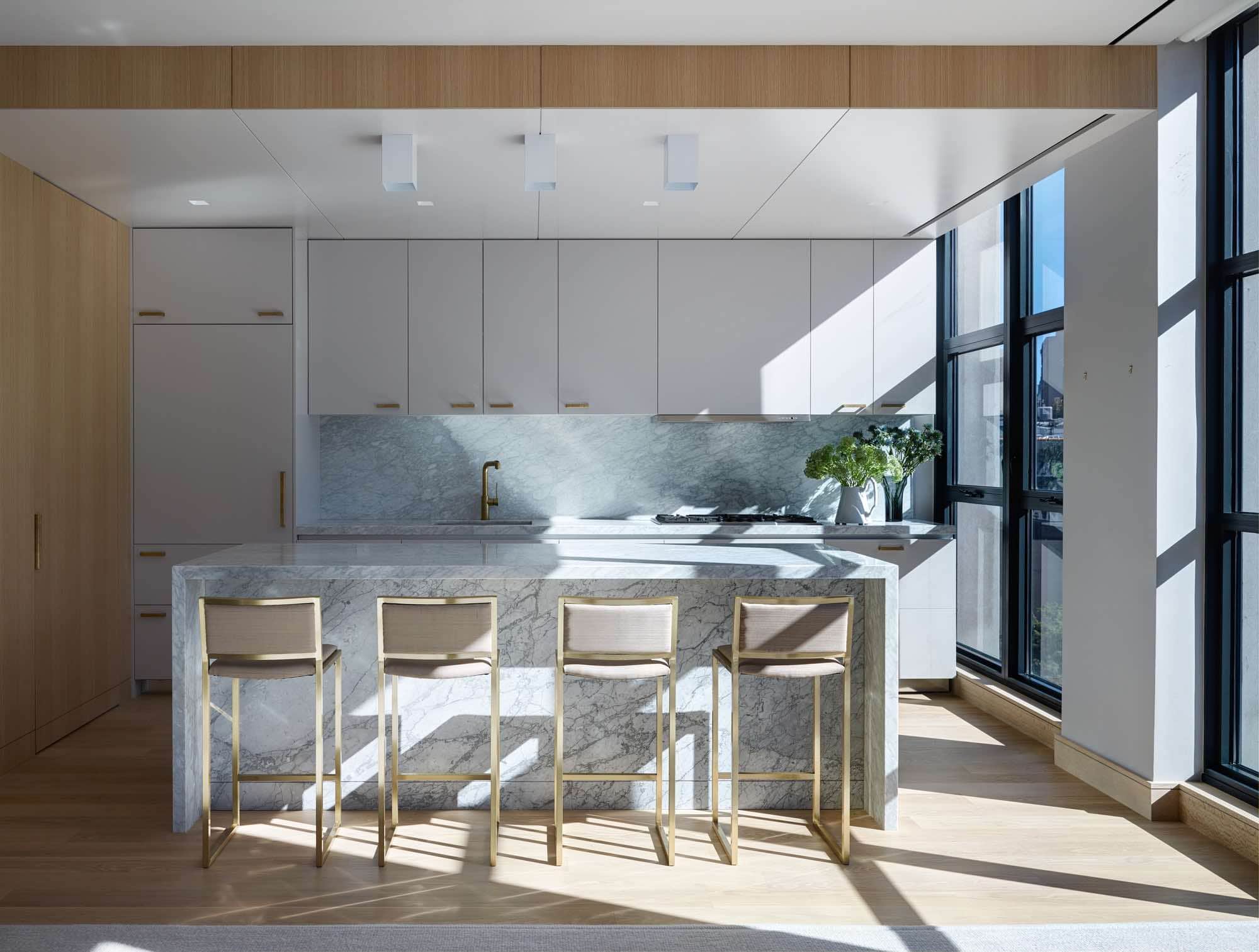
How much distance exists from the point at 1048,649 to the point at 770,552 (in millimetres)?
1854

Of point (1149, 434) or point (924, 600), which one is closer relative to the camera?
point (1149, 434)

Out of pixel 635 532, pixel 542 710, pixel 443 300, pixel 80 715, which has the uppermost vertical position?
pixel 443 300

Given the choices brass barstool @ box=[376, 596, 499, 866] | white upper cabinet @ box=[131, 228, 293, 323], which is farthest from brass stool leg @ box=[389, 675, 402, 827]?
white upper cabinet @ box=[131, 228, 293, 323]

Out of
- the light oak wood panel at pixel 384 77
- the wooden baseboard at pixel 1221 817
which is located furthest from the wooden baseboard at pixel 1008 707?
the light oak wood panel at pixel 384 77

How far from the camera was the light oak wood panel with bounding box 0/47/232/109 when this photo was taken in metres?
3.16

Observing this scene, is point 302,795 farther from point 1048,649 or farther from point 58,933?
point 1048,649

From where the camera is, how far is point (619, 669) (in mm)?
2873

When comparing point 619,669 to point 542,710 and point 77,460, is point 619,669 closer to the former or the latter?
point 542,710

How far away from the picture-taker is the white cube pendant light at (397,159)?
3400mm

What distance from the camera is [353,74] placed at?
3172 mm

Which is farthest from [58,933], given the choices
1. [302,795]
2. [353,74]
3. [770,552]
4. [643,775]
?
[353,74]

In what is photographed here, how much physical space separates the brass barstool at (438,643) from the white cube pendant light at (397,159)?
1.61 metres

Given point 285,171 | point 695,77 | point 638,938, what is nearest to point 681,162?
point 695,77

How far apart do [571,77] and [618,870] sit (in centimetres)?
273
